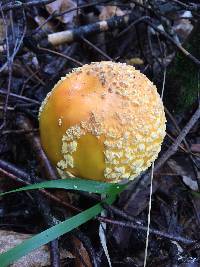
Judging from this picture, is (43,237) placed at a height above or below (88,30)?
below

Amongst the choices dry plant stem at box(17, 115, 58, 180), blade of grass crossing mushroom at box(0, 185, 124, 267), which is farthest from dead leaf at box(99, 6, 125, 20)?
blade of grass crossing mushroom at box(0, 185, 124, 267)

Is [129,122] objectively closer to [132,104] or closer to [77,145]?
[132,104]

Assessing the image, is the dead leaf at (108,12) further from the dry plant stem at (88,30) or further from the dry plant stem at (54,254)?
the dry plant stem at (54,254)

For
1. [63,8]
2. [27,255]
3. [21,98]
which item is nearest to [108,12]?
[63,8]

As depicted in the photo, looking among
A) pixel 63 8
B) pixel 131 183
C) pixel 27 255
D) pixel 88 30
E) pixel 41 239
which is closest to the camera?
pixel 41 239

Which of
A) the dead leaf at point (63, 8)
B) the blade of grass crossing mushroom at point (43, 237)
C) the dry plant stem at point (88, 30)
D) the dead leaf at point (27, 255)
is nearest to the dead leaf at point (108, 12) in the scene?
the dead leaf at point (63, 8)

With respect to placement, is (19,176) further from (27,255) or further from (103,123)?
(103,123)

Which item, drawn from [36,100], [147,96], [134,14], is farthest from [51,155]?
[134,14]
